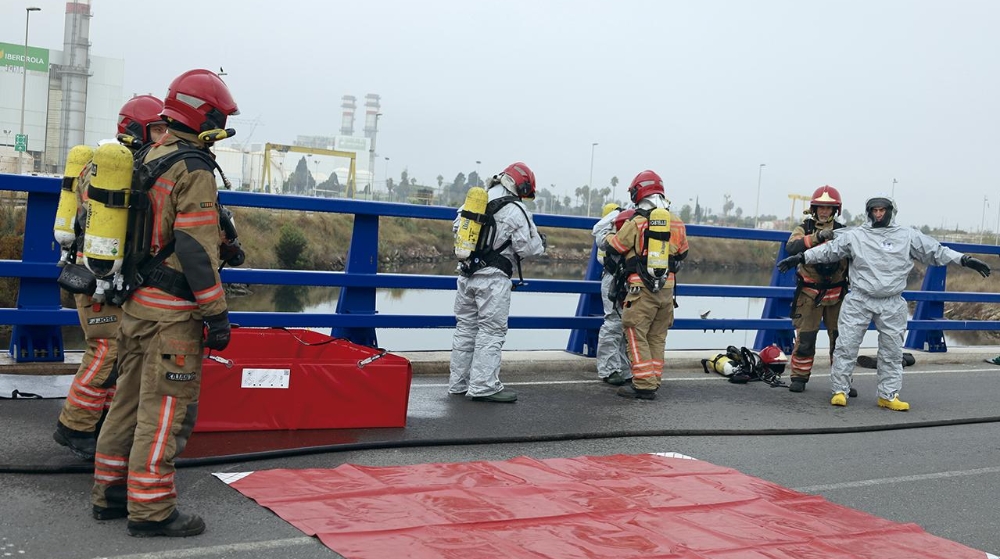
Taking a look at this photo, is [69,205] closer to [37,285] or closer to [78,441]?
[78,441]

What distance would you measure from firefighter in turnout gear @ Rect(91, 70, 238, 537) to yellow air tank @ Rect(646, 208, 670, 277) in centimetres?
496

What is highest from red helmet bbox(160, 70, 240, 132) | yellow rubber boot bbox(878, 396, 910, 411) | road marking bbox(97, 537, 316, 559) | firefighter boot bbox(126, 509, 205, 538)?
red helmet bbox(160, 70, 240, 132)

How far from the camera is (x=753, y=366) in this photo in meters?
10.4

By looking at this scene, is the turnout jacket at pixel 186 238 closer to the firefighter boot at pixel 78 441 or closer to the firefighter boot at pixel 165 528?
the firefighter boot at pixel 165 528

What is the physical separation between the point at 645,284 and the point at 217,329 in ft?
16.9

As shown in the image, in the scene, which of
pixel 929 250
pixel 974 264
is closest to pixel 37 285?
pixel 929 250

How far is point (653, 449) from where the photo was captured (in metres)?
6.98

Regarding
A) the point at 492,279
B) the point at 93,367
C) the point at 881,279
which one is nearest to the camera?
the point at 93,367

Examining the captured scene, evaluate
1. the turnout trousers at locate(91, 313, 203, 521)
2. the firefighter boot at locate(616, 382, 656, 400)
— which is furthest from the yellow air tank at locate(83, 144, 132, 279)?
the firefighter boot at locate(616, 382, 656, 400)

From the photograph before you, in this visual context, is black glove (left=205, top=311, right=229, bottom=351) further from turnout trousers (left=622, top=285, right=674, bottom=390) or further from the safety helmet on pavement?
the safety helmet on pavement

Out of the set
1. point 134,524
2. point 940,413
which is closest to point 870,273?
point 940,413

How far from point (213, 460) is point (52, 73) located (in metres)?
77.4

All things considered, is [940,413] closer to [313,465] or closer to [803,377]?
[803,377]

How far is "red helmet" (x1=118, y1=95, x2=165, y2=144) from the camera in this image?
5.94 metres
